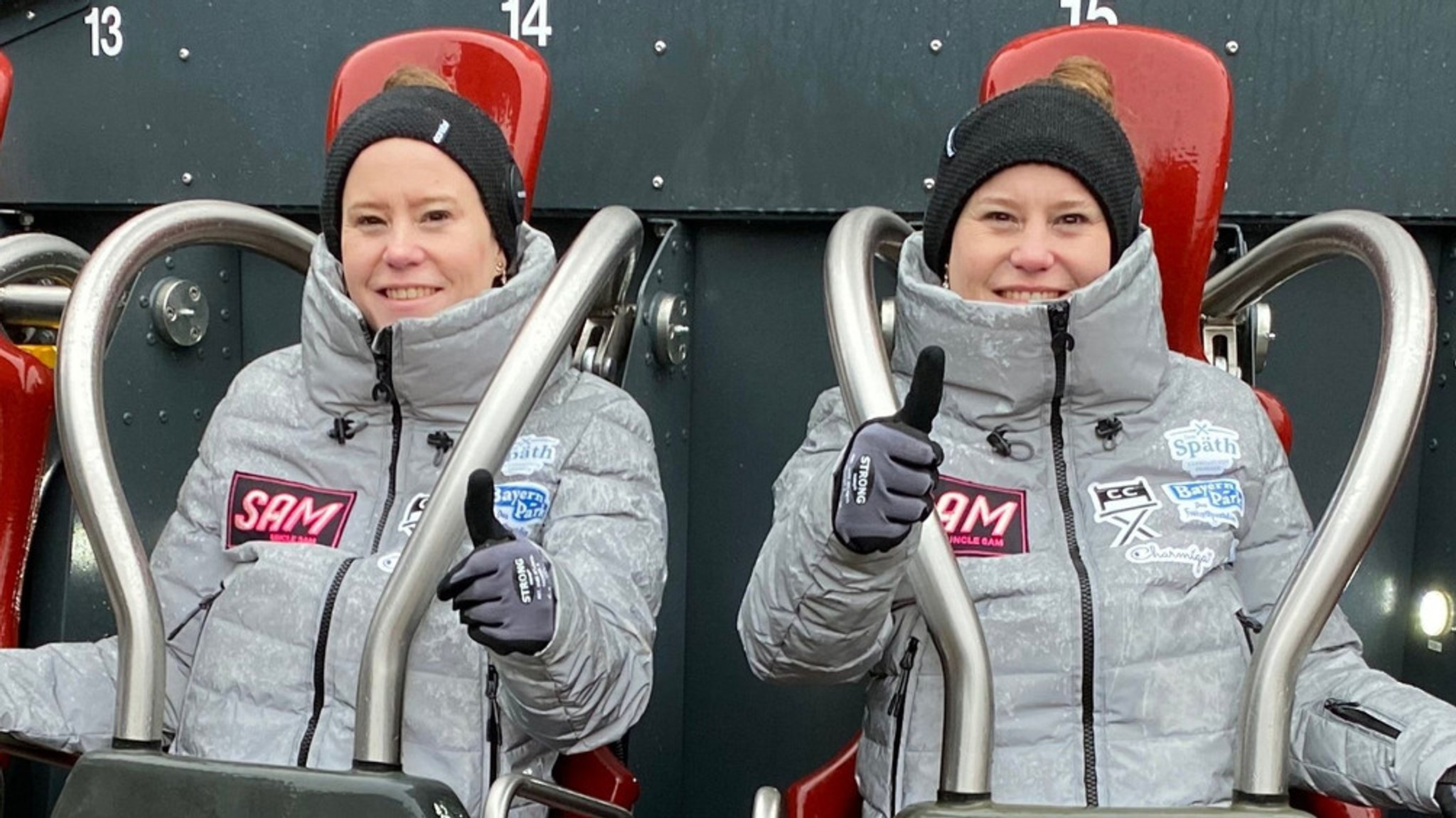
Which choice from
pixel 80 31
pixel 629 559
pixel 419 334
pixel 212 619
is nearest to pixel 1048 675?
pixel 629 559

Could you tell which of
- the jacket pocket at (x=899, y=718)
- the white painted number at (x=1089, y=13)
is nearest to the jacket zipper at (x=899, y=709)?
the jacket pocket at (x=899, y=718)

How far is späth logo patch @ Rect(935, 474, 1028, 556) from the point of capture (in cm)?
174

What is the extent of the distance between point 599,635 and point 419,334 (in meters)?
0.41

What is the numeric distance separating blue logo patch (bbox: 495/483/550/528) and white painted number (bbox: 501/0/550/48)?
1.03 metres

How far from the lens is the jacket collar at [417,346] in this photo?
1.80 meters

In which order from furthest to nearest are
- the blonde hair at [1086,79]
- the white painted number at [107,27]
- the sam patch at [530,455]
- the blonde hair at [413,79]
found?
1. the white painted number at [107,27]
2. the blonde hair at [413,79]
3. the blonde hair at [1086,79]
4. the sam patch at [530,455]

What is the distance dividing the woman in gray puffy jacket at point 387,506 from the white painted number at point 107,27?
1017 mm

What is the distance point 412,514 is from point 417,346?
0.60 feet

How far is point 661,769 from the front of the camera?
98.7 inches

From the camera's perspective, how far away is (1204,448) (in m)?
1.79

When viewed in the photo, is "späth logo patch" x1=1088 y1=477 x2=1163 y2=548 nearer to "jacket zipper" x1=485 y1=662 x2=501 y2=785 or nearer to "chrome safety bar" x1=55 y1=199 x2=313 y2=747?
"jacket zipper" x1=485 y1=662 x2=501 y2=785

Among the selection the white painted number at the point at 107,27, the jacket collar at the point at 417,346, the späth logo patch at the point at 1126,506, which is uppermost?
the white painted number at the point at 107,27

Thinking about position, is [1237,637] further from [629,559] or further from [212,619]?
[212,619]

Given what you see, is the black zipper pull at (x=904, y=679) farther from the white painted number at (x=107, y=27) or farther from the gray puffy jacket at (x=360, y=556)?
the white painted number at (x=107, y=27)
